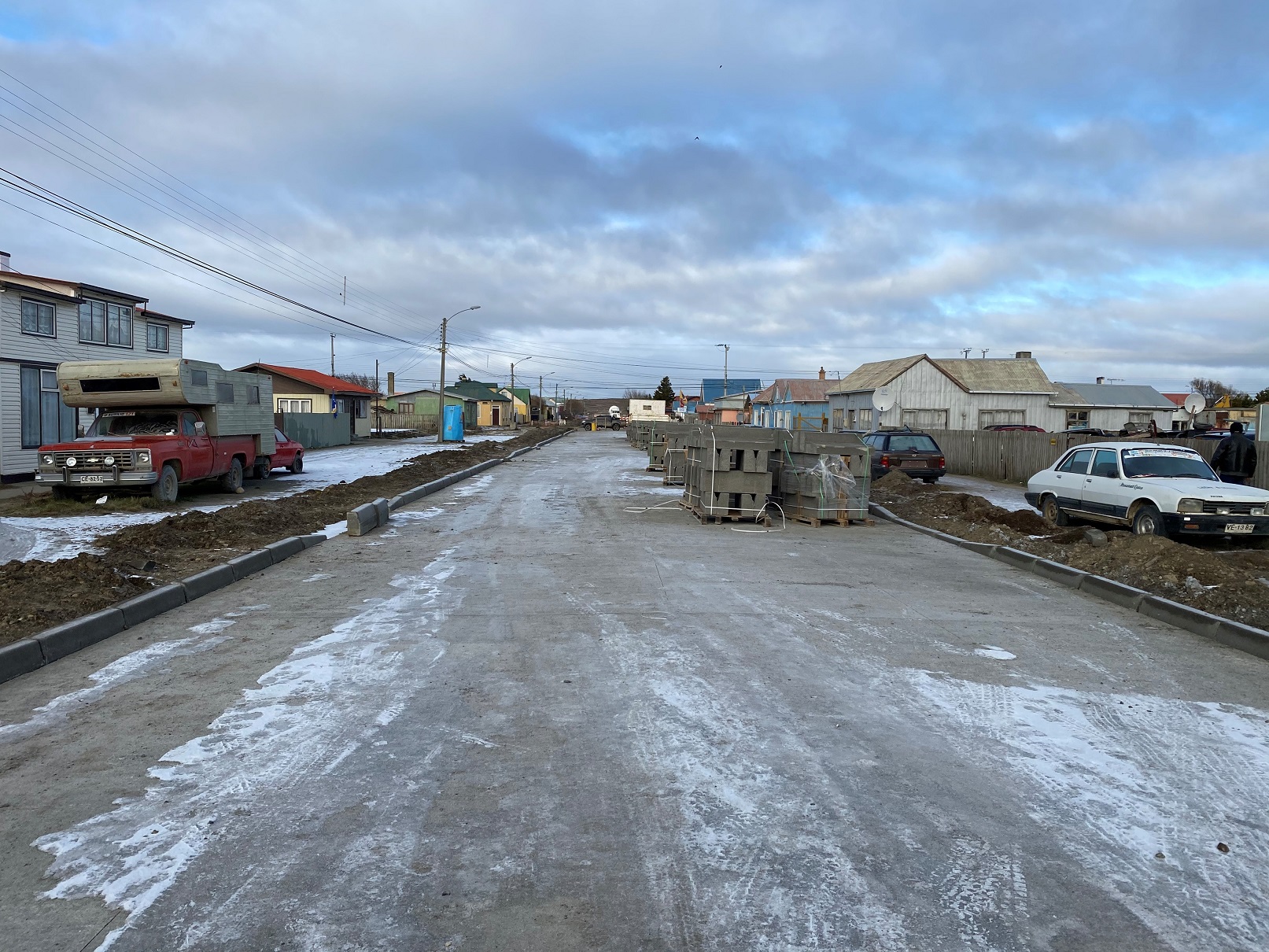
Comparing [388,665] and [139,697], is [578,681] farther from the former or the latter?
[139,697]

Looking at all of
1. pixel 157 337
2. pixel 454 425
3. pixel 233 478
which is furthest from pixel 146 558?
pixel 454 425

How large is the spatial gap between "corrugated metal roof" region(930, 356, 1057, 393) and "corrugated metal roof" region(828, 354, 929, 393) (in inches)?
60.4

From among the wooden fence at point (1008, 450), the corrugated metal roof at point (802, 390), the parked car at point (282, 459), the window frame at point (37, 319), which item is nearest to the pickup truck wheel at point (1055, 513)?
the wooden fence at point (1008, 450)

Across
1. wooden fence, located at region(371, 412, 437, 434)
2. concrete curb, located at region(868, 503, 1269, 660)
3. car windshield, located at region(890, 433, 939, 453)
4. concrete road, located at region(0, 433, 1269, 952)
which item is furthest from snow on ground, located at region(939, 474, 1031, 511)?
wooden fence, located at region(371, 412, 437, 434)

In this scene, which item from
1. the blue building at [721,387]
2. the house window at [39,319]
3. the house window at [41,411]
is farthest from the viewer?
the blue building at [721,387]

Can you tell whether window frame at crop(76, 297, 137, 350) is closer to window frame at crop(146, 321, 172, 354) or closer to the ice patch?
window frame at crop(146, 321, 172, 354)

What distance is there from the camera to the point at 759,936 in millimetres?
3133

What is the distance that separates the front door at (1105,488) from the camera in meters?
13.5

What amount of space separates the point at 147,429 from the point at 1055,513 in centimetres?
1718

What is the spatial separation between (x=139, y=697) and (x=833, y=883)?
4637 mm

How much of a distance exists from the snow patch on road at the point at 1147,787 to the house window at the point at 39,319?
23976mm

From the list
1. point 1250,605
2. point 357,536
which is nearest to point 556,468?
point 357,536

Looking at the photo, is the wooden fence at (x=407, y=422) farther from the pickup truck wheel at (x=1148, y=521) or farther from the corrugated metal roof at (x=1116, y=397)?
the pickup truck wheel at (x=1148, y=521)

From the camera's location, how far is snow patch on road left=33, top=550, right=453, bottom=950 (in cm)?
351
